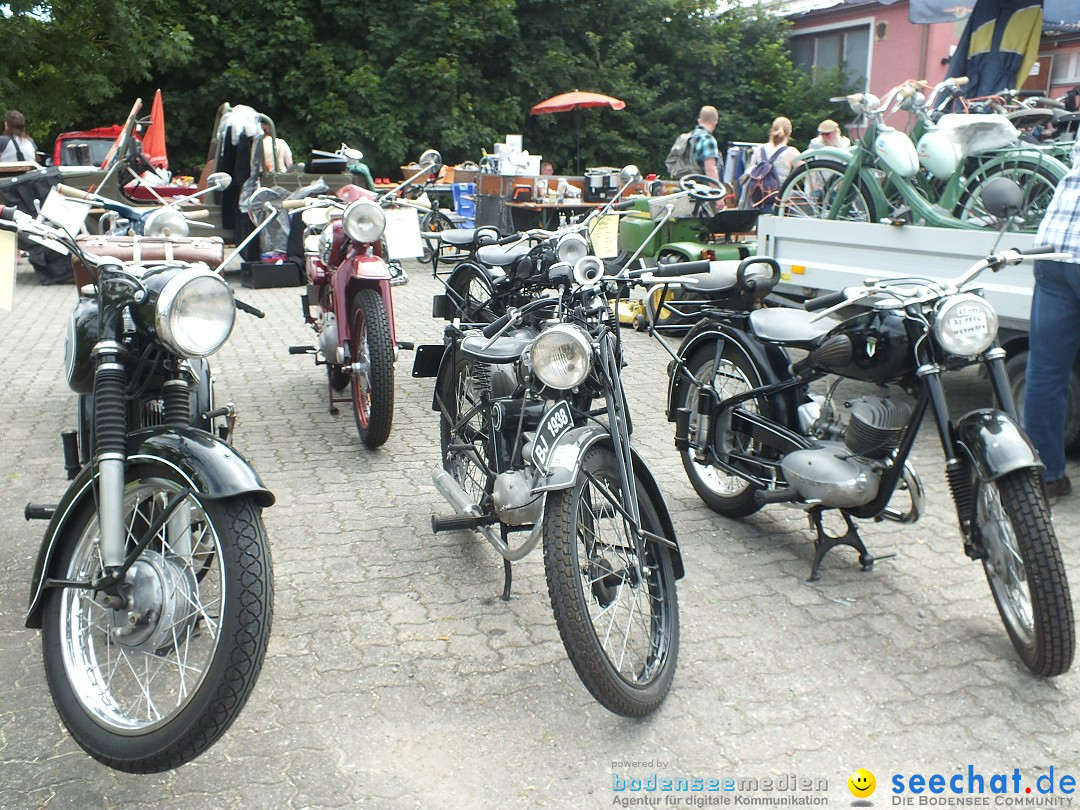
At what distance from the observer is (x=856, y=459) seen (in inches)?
142

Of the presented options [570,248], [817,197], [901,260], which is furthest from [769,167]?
[570,248]

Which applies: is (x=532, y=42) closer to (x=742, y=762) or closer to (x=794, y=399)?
(x=794, y=399)

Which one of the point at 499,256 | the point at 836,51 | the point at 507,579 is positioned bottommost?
the point at 507,579

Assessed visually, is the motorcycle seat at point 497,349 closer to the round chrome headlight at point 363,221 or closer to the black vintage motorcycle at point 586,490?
the black vintage motorcycle at point 586,490

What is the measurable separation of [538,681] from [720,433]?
1480 mm

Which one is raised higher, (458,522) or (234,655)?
(234,655)

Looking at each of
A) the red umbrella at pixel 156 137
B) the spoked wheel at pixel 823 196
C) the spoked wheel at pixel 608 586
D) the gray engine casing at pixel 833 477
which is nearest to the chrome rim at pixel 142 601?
the spoked wheel at pixel 608 586

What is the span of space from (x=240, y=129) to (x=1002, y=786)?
447 inches

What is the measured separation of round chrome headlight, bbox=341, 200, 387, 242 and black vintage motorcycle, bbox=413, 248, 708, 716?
1.83 metres

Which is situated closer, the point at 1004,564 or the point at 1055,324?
→ the point at 1004,564

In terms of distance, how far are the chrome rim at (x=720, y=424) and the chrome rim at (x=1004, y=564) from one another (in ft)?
3.64

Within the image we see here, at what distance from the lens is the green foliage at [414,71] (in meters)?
19.2

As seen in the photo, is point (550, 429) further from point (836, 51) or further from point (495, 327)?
point (836, 51)

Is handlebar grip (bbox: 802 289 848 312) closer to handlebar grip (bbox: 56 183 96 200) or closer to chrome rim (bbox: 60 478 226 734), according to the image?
chrome rim (bbox: 60 478 226 734)
